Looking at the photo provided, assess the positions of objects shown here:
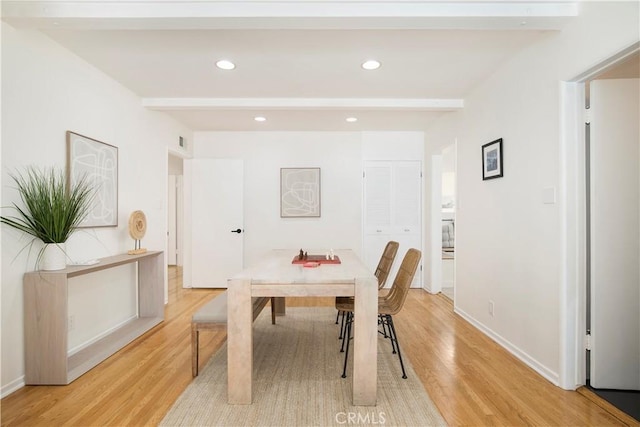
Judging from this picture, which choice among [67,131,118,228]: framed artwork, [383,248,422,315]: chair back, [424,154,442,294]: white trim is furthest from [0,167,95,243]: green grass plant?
[424,154,442,294]: white trim

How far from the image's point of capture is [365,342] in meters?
1.84

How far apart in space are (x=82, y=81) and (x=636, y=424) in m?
4.35

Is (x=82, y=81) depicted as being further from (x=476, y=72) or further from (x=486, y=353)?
(x=486, y=353)

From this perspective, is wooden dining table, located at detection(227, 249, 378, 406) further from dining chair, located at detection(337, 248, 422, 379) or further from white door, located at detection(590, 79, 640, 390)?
white door, located at detection(590, 79, 640, 390)

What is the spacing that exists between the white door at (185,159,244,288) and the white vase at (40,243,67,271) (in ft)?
8.41

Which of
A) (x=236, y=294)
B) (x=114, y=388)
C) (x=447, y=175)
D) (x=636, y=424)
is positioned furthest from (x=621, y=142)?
(x=447, y=175)

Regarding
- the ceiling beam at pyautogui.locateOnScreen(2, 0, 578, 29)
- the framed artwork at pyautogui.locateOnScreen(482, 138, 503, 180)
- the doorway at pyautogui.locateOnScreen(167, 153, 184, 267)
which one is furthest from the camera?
the doorway at pyautogui.locateOnScreen(167, 153, 184, 267)

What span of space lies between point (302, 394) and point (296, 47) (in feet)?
7.86

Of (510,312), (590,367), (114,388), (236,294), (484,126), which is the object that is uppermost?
(484,126)

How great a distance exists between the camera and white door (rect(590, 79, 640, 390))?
6.64 feet

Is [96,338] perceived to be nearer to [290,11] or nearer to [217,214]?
[217,214]

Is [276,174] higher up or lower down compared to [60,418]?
higher up

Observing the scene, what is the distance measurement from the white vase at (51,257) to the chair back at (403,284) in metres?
2.29

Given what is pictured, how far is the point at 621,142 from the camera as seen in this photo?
2023 millimetres
